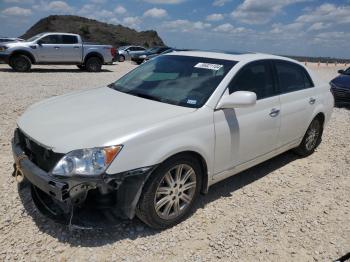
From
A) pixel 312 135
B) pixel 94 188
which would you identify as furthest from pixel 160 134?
pixel 312 135

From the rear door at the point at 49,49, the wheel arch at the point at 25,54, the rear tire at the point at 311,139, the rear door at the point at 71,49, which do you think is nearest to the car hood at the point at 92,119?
the rear tire at the point at 311,139

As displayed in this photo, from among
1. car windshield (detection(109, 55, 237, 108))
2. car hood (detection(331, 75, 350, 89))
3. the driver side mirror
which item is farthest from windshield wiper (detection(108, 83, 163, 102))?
car hood (detection(331, 75, 350, 89))

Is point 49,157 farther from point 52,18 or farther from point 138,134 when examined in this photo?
point 52,18

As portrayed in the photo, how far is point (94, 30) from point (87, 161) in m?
68.5

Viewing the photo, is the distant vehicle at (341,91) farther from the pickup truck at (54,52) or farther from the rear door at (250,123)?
the pickup truck at (54,52)

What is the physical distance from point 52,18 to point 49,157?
74.6 m

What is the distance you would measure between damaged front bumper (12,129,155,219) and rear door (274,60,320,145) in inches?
94.3

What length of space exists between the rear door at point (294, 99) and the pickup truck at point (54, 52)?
1352 centimetres

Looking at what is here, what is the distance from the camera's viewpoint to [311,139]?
566 centimetres

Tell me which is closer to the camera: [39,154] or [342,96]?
[39,154]

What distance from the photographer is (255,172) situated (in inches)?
197

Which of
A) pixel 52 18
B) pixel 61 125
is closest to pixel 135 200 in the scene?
pixel 61 125

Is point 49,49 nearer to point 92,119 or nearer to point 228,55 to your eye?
point 228,55

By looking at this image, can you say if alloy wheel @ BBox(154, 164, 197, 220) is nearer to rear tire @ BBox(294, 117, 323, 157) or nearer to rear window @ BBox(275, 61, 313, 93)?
rear window @ BBox(275, 61, 313, 93)
